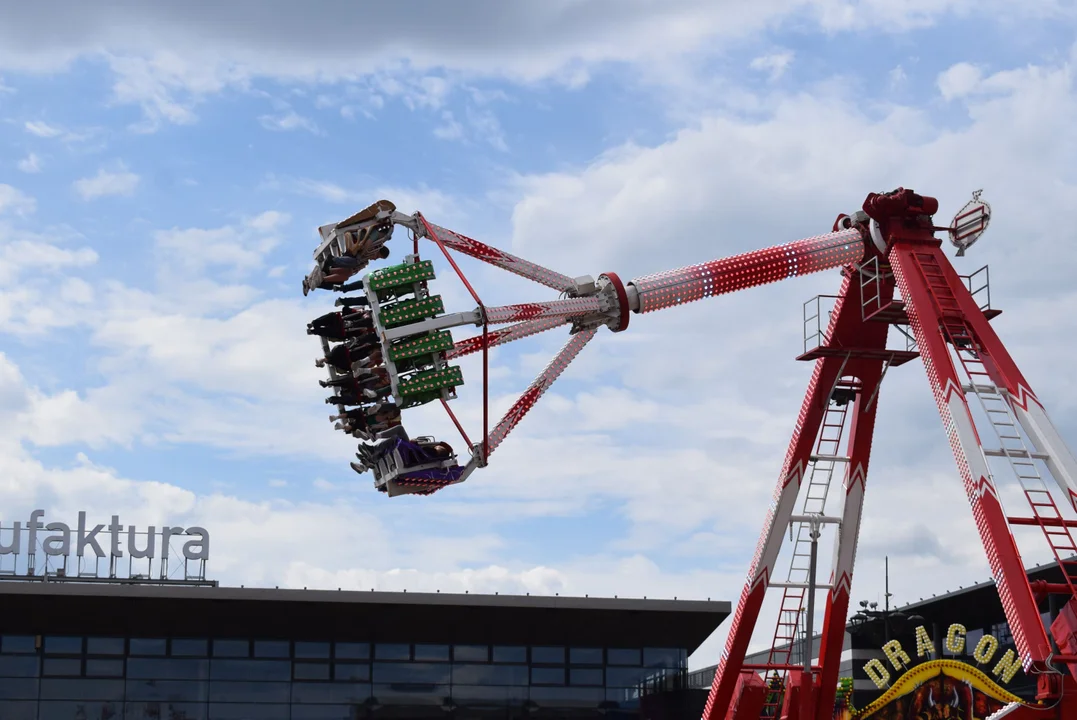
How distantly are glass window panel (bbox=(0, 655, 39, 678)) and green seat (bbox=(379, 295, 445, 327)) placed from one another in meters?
21.7

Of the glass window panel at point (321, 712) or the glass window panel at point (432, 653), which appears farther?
the glass window panel at point (432, 653)

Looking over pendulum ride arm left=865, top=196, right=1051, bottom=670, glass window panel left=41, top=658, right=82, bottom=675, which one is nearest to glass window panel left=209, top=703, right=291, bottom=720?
glass window panel left=41, top=658, right=82, bottom=675

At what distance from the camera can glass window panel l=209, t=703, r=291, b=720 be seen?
145 ft

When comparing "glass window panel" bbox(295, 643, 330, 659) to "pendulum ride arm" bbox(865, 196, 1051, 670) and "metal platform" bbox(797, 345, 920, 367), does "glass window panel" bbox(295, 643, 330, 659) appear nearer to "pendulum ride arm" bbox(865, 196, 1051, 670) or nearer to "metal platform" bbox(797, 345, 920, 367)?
"metal platform" bbox(797, 345, 920, 367)

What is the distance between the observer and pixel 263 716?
4438 centimetres

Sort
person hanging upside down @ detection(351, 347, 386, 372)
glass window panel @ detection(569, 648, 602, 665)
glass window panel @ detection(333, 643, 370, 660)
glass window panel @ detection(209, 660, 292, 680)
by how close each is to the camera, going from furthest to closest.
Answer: glass window panel @ detection(569, 648, 602, 665) < glass window panel @ detection(333, 643, 370, 660) < glass window panel @ detection(209, 660, 292, 680) < person hanging upside down @ detection(351, 347, 386, 372)

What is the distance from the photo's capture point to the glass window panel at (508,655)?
46156mm

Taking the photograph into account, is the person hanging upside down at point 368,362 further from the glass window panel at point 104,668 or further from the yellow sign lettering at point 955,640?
the yellow sign lettering at point 955,640

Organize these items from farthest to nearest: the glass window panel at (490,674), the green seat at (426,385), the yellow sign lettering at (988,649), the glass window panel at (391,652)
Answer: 1. the glass window panel at (490,674)
2. the glass window panel at (391,652)
3. the yellow sign lettering at (988,649)
4. the green seat at (426,385)

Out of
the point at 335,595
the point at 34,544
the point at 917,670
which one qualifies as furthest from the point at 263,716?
the point at 917,670

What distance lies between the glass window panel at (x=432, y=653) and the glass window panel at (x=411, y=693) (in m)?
0.74

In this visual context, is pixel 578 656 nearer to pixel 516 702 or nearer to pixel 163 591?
pixel 516 702

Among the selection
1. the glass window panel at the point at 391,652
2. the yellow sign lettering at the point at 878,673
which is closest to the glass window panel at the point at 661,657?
the yellow sign lettering at the point at 878,673

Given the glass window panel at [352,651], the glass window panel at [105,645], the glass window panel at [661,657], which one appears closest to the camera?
the glass window panel at [105,645]
